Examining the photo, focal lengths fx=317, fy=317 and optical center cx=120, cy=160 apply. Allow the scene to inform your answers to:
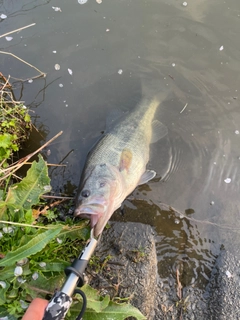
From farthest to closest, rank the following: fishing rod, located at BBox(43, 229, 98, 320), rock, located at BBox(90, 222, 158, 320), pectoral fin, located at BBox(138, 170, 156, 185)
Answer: pectoral fin, located at BBox(138, 170, 156, 185)
rock, located at BBox(90, 222, 158, 320)
fishing rod, located at BBox(43, 229, 98, 320)

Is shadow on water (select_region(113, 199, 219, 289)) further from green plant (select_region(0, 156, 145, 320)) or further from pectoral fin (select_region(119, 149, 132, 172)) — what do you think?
green plant (select_region(0, 156, 145, 320))

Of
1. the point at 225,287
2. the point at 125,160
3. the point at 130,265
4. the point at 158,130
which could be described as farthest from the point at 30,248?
the point at 158,130

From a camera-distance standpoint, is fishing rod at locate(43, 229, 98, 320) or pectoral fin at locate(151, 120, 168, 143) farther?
pectoral fin at locate(151, 120, 168, 143)

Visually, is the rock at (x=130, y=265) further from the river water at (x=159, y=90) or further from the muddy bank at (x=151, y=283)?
the river water at (x=159, y=90)

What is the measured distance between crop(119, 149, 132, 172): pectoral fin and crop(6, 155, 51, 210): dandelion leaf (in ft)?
2.98

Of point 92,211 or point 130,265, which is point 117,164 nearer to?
point 92,211

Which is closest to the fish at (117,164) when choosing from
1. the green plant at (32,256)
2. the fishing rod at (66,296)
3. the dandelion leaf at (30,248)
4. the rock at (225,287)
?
the green plant at (32,256)

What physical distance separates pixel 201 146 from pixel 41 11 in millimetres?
3378

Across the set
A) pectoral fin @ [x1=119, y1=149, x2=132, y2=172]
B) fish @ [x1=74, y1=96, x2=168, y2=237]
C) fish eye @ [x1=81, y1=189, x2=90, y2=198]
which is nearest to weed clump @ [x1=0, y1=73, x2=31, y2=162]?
fish @ [x1=74, y1=96, x2=168, y2=237]

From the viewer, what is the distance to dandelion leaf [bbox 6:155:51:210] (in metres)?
3.05

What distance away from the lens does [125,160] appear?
3.65 m

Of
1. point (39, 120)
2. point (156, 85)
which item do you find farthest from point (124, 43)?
point (39, 120)

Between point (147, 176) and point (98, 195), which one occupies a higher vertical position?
point (98, 195)

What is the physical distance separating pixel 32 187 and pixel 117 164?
0.99 meters
